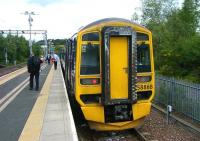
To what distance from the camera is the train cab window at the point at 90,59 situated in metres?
11.9

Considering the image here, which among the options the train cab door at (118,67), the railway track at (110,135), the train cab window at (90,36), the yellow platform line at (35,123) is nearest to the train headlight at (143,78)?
the train cab door at (118,67)

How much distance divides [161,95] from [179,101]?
7.63 feet

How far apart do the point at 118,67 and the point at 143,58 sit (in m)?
0.97

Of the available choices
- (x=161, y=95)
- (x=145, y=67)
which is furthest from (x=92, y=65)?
(x=161, y=95)

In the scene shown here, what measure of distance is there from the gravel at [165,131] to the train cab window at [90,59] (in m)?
2.38

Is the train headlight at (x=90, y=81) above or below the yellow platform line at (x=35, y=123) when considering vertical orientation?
above

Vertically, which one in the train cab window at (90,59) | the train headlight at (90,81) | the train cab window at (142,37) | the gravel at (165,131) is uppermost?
the train cab window at (142,37)

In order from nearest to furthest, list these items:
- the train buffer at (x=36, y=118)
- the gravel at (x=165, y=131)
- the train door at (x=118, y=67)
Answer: the train buffer at (x=36, y=118) < the train door at (x=118, y=67) < the gravel at (x=165, y=131)

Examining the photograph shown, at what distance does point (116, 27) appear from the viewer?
11.6 metres

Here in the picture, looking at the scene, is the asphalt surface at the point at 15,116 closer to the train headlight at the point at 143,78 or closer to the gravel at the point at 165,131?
the train headlight at the point at 143,78

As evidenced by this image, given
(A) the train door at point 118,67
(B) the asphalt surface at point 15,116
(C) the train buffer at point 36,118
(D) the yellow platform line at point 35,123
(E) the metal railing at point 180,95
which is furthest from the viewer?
(E) the metal railing at point 180,95

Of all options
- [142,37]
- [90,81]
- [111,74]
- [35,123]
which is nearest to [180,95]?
[142,37]

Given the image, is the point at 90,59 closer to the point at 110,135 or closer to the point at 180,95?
the point at 110,135

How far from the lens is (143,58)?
12312 mm
